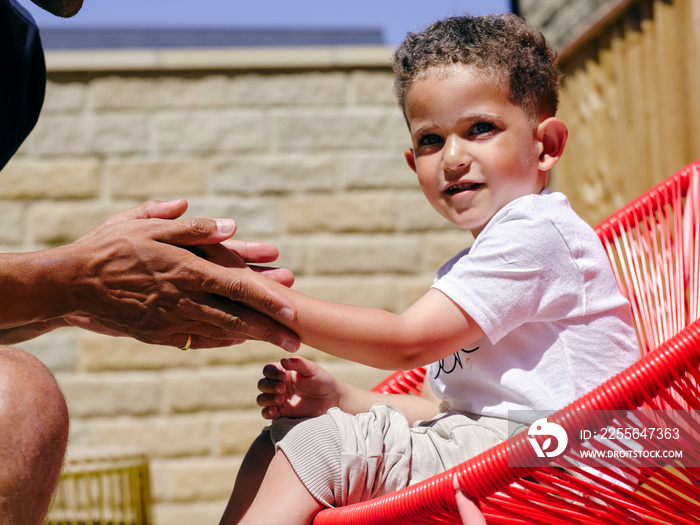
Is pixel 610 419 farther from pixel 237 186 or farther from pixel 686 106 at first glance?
pixel 237 186

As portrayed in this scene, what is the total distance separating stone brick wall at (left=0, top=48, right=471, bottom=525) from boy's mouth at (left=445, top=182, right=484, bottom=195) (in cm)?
186

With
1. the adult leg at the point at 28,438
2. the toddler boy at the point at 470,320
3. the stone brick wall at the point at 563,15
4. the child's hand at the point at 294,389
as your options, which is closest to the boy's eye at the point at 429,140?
the toddler boy at the point at 470,320

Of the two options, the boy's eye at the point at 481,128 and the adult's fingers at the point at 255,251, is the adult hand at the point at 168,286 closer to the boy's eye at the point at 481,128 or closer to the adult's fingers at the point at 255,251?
the adult's fingers at the point at 255,251

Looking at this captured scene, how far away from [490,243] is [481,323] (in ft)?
0.49

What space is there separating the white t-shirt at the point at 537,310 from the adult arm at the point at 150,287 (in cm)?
34

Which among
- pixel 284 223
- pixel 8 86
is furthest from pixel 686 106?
pixel 8 86

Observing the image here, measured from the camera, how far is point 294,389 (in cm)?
140

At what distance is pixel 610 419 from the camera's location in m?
0.90

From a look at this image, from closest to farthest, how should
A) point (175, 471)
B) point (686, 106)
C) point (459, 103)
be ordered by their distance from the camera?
point (459, 103), point (686, 106), point (175, 471)

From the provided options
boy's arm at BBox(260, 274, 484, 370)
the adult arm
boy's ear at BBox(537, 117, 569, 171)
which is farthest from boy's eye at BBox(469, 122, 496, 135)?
the adult arm

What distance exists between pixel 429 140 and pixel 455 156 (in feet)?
0.35

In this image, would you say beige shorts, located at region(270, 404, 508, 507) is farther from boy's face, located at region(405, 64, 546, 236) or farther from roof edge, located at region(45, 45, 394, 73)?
roof edge, located at region(45, 45, 394, 73)

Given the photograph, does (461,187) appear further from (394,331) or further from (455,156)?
(394,331)

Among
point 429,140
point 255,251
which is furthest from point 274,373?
point 429,140
